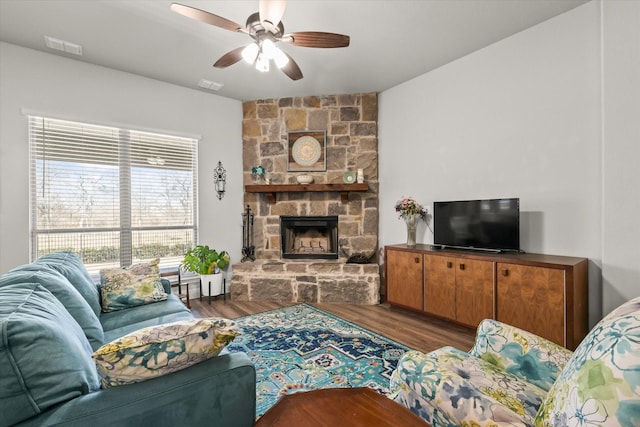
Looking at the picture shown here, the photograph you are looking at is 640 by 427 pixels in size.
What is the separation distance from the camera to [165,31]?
9.64 ft

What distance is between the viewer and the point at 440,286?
3232 mm

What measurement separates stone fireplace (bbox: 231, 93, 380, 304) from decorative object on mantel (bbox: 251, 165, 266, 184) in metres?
0.07

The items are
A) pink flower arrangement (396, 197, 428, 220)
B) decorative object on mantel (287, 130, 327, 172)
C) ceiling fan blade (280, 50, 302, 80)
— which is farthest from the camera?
decorative object on mantel (287, 130, 327, 172)

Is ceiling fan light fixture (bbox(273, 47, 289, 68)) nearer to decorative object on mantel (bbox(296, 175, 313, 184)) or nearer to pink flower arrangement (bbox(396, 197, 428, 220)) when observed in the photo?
decorative object on mantel (bbox(296, 175, 313, 184))

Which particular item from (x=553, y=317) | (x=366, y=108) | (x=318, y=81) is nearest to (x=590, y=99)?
(x=553, y=317)

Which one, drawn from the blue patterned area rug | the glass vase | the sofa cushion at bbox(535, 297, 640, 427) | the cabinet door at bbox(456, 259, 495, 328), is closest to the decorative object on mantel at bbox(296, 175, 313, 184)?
the glass vase

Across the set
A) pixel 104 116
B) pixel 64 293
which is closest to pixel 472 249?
pixel 64 293

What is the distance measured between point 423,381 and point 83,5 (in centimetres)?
364

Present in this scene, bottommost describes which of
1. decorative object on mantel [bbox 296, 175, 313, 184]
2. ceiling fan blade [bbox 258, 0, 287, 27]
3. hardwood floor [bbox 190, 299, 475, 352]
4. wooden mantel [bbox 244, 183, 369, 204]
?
hardwood floor [bbox 190, 299, 475, 352]

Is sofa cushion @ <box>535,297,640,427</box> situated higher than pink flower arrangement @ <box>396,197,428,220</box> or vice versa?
pink flower arrangement @ <box>396,197,428,220</box>

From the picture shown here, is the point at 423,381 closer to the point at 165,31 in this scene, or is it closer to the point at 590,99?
the point at 590,99

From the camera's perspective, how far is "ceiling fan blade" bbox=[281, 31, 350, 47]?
90.7 inches

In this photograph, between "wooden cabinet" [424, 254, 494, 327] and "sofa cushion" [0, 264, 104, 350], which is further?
"wooden cabinet" [424, 254, 494, 327]

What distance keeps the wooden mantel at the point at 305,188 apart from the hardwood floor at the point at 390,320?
160cm
